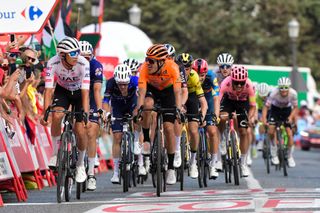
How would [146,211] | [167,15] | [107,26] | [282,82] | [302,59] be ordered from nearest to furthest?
[146,211]
[282,82]
[107,26]
[167,15]
[302,59]

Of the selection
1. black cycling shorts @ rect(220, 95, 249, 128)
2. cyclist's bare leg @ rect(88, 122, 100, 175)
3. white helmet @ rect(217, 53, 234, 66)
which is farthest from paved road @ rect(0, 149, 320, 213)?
white helmet @ rect(217, 53, 234, 66)

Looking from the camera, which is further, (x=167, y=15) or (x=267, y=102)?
(x=167, y=15)

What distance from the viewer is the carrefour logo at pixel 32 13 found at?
1712 centimetres

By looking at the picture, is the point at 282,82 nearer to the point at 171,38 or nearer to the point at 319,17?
the point at 171,38

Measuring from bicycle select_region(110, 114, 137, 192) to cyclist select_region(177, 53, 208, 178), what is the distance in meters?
0.88

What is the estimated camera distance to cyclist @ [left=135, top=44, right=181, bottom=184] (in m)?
16.3

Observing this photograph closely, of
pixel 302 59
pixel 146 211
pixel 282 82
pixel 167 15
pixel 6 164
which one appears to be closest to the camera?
pixel 146 211

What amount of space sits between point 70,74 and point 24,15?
1.95 meters

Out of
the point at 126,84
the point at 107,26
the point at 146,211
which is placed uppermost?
the point at 107,26

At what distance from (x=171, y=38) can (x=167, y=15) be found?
1.30 metres

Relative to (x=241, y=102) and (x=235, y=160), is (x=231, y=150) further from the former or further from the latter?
(x=241, y=102)

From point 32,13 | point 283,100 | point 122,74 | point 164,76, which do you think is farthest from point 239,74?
point 283,100

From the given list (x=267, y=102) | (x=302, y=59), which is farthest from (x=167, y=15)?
(x=267, y=102)

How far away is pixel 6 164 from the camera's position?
15766mm
